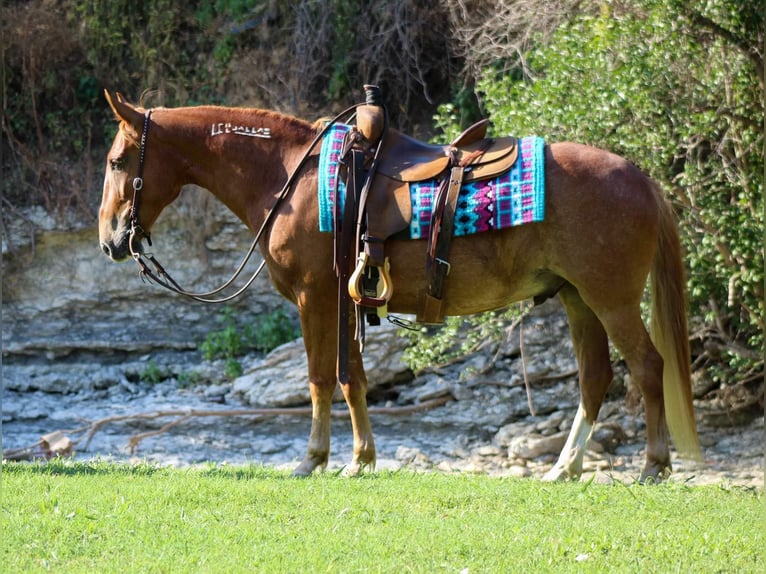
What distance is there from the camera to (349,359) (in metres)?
6.37

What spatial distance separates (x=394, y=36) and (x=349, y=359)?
28.6ft

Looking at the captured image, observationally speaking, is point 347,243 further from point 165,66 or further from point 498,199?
point 165,66

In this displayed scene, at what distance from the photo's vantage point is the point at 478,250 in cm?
593

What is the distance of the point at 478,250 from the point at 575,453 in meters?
1.52

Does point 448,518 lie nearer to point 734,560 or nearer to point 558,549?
point 558,549

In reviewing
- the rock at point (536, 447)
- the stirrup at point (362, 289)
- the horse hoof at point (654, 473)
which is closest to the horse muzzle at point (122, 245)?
the stirrup at point (362, 289)

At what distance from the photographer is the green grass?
13.8 feet

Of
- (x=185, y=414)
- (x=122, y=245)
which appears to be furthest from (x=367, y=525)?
(x=185, y=414)

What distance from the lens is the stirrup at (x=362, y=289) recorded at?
5.86m

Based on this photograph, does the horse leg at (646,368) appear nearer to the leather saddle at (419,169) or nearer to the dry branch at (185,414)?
the leather saddle at (419,169)

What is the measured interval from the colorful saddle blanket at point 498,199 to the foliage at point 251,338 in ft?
25.8

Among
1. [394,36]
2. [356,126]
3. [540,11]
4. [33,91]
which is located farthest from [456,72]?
[356,126]

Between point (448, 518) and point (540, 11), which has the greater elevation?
point (540, 11)

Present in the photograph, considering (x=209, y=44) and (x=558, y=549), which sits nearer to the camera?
(x=558, y=549)
